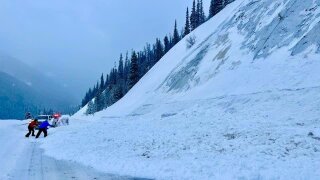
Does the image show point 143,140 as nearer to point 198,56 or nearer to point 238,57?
point 238,57

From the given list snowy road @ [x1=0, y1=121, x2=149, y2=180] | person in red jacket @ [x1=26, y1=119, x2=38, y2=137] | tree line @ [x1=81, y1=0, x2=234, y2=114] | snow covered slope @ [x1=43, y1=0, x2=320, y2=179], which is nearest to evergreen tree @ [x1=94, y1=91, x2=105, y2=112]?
Answer: tree line @ [x1=81, y1=0, x2=234, y2=114]

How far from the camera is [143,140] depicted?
69.1ft


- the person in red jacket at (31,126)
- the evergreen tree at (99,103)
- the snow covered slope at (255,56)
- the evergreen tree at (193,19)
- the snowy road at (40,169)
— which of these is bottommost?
the snowy road at (40,169)

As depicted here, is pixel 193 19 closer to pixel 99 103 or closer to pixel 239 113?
pixel 99 103

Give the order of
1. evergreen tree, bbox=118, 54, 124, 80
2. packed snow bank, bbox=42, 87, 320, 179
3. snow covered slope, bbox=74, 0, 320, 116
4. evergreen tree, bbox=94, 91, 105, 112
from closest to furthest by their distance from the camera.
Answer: packed snow bank, bbox=42, 87, 320, 179, snow covered slope, bbox=74, 0, 320, 116, evergreen tree, bbox=94, 91, 105, 112, evergreen tree, bbox=118, 54, 124, 80

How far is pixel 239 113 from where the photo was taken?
24.0 m

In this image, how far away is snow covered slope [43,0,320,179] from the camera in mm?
14070

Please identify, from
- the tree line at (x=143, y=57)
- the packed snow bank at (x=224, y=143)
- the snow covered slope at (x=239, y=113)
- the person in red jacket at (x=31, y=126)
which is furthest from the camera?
the tree line at (x=143, y=57)

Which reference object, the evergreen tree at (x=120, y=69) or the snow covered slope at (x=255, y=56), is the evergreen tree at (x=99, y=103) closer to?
the evergreen tree at (x=120, y=69)

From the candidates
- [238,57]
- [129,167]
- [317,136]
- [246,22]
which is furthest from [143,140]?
[246,22]

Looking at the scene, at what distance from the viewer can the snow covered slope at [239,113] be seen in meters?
14.1

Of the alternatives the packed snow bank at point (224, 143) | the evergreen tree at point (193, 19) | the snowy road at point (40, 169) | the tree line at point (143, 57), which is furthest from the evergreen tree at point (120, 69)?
the snowy road at point (40, 169)

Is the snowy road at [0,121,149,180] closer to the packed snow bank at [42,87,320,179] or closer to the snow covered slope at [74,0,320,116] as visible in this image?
the packed snow bank at [42,87,320,179]

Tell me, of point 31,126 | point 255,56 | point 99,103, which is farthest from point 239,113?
point 99,103
